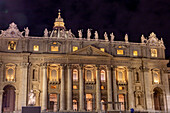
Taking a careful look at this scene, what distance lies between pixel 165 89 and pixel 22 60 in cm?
3601

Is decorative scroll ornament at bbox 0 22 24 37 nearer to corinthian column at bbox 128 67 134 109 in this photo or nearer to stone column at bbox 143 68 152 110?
corinthian column at bbox 128 67 134 109

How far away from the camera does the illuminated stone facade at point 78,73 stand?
59.2 m

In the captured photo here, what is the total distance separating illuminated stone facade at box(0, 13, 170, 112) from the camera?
59.2 metres

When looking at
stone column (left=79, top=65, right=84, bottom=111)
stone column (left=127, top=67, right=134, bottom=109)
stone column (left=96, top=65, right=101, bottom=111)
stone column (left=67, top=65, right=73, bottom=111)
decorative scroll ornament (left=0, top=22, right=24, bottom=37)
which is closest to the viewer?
stone column (left=67, top=65, right=73, bottom=111)

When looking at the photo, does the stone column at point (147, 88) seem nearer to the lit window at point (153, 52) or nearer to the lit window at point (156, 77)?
the lit window at point (156, 77)

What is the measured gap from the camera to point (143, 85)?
64000mm

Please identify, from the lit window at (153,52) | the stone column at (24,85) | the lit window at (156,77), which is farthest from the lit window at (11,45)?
the lit window at (156,77)

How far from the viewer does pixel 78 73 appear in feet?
204

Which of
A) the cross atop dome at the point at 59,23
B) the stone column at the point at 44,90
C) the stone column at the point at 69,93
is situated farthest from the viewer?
the cross atop dome at the point at 59,23

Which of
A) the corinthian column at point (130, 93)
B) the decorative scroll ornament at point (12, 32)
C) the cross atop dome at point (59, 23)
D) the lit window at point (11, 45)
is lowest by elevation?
the corinthian column at point (130, 93)

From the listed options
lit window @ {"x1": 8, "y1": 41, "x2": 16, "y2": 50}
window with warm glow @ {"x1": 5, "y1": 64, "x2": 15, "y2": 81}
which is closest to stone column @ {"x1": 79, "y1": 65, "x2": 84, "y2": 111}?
window with warm glow @ {"x1": 5, "y1": 64, "x2": 15, "y2": 81}

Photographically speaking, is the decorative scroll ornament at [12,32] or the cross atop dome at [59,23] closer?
the decorative scroll ornament at [12,32]

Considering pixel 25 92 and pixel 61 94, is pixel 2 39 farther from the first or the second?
pixel 61 94

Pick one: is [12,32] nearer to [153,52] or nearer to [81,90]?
[81,90]
